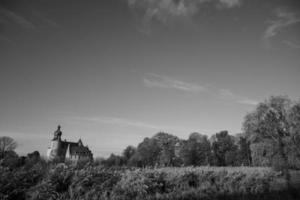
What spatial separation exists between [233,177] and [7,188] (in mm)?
11309

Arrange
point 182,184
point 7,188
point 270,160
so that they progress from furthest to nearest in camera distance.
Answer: point 270,160, point 182,184, point 7,188

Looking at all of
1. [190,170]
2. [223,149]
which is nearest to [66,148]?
[223,149]

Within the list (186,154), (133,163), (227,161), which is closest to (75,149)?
(133,163)

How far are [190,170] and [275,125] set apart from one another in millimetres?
19621

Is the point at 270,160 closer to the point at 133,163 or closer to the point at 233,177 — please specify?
the point at 233,177

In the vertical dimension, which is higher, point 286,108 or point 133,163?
point 286,108

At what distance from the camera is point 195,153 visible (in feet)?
184

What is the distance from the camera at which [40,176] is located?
7.21 m

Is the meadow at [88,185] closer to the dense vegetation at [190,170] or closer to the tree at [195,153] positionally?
the dense vegetation at [190,170]

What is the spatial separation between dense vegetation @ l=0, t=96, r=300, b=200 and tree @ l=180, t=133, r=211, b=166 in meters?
0.26

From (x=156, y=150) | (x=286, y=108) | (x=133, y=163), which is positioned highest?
(x=286, y=108)

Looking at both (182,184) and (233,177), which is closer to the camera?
(182,184)

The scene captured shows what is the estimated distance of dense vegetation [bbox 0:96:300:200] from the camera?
23.2ft

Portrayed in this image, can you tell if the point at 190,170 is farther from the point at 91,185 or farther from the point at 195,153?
the point at 195,153
